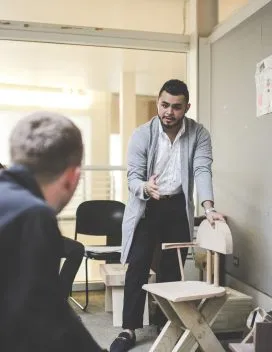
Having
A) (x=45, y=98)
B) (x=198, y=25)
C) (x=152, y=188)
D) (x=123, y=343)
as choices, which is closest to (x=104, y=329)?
(x=123, y=343)

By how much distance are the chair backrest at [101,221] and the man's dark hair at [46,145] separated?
272 cm

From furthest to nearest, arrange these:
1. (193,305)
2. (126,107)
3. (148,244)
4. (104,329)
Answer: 1. (126,107)
2. (104,329)
3. (148,244)
4. (193,305)

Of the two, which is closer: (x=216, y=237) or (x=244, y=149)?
(x=216, y=237)

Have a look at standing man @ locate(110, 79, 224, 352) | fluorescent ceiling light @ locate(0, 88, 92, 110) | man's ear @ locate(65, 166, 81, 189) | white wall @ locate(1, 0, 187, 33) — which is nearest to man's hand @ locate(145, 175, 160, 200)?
standing man @ locate(110, 79, 224, 352)

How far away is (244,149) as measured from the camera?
10.7 feet

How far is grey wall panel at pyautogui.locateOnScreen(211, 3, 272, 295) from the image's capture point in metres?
2.97

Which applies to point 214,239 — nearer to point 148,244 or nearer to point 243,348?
point 148,244

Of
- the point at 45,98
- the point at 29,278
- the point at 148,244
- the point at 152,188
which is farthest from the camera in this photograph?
the point at 45,98

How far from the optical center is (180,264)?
2617 millimetres

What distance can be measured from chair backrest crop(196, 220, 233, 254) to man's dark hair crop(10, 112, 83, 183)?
1.63m

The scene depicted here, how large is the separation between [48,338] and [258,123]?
2463 millimetres

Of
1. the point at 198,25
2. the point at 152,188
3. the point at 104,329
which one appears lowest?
the point at 104,329

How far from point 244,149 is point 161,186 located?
81cm

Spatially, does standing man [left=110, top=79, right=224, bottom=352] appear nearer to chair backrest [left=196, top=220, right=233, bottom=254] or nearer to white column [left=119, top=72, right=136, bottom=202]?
chair backrest [left=196, top=220, right=233, bottom=254]
